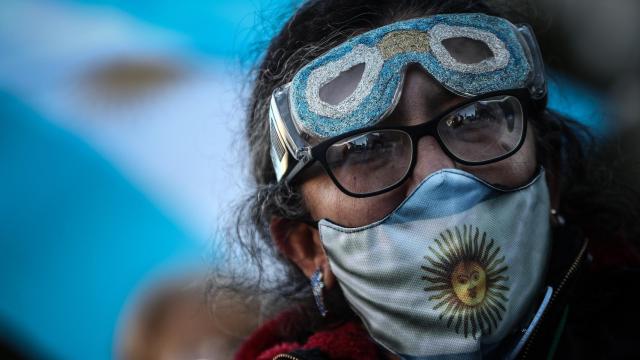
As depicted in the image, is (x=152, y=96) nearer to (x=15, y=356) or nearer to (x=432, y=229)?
(x=15, y=356)

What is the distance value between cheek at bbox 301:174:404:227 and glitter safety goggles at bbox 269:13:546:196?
3 centimetres

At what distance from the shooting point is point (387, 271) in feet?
5.43

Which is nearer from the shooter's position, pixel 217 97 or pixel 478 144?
pixel 478 144

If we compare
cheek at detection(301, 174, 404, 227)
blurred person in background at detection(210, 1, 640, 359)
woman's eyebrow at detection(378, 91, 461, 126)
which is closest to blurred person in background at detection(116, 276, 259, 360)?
blurred person in background at detection(210, 1, 640, 359)

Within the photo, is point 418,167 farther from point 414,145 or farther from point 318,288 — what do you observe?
point 318,288

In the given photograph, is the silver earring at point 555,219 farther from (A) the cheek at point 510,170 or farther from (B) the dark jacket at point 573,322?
(A) the cheek at point 510,170

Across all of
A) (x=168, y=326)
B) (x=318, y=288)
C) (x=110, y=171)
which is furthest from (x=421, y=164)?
(x=110, y=171)

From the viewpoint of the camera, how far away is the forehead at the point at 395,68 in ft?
5.69

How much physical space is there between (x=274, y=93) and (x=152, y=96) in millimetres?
2705

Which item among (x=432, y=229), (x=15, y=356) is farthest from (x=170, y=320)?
(x=432, y=229)

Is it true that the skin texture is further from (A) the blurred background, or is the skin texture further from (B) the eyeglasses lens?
(A) the blurred background

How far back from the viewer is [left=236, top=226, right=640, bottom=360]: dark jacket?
70.4 inches

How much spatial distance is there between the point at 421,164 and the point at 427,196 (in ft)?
0.33

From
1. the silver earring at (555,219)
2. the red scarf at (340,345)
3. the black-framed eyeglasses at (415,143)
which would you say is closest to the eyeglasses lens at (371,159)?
the black-framed eyeglasses at (415,143)
